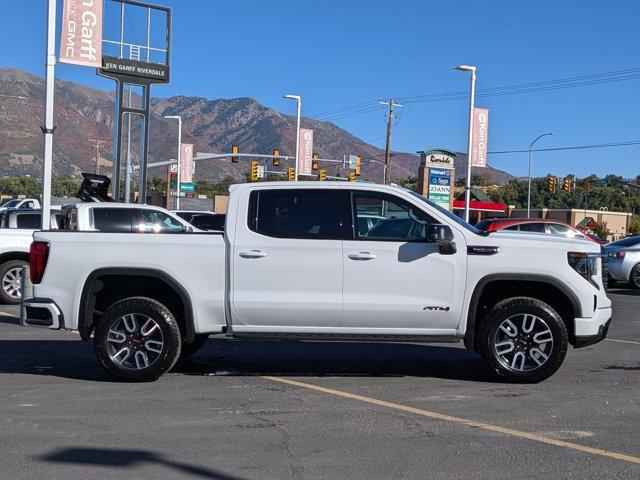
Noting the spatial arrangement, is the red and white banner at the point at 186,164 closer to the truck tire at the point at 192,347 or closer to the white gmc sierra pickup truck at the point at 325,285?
the truck tire at the point at 192,347

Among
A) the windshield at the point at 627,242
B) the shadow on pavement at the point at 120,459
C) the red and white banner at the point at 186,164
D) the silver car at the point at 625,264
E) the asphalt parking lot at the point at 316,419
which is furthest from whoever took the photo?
the red and white banner at the point at 186,164

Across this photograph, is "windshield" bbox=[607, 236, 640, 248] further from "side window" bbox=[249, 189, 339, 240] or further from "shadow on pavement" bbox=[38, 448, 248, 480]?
"shadow on pavement" bbox=[38, 448, 248, 480]

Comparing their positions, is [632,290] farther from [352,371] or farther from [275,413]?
[275,413]

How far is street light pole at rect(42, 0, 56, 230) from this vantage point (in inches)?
Answer: 535

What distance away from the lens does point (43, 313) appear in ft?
26.8

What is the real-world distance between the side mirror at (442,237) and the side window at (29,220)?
10.5m

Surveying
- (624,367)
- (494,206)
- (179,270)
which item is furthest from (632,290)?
(494,206)

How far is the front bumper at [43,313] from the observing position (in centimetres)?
812

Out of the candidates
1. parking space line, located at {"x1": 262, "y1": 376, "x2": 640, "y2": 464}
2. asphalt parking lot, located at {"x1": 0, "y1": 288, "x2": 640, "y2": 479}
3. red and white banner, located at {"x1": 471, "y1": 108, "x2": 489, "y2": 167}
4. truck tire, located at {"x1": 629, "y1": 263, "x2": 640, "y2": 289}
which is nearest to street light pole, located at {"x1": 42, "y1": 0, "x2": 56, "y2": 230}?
asphalt parking lot, located at {"x1": 0, "y1": 288, "x2": 640, "y2": 479}

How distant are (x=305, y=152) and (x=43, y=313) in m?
42.0

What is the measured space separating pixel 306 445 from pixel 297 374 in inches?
108

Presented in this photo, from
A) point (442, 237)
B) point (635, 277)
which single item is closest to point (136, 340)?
point (442, 237)

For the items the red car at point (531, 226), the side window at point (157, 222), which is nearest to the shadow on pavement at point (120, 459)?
the side window at point (157, 222)

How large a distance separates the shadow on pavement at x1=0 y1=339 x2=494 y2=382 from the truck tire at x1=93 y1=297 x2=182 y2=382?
403 mm
